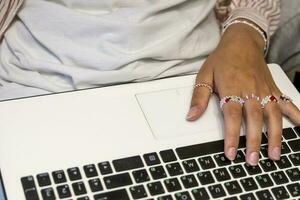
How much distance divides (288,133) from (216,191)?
0.16 meters

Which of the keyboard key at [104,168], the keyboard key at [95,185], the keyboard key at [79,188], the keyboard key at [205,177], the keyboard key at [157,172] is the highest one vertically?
the keyboard key at [79,188]

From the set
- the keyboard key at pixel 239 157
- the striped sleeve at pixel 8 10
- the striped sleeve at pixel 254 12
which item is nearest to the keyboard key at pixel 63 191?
the keyboard key at pixel 239 157

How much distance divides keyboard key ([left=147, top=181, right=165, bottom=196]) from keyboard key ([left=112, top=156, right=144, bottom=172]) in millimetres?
31

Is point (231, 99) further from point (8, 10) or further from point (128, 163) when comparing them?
point (8, 10)

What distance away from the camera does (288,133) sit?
70 centimetres

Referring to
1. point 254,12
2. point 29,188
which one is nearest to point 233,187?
point 29,188

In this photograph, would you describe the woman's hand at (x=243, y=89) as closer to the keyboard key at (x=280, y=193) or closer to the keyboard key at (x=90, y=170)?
the keyboard key at (x=280, y=193)

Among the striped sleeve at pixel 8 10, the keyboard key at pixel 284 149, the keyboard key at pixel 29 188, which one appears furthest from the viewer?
the striped sleeve at pixel 8 10

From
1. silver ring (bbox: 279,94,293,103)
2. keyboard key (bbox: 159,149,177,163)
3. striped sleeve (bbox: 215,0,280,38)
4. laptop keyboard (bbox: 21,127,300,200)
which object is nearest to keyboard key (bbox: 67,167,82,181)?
laptop keyboard (bbox: 21,127,300,200)

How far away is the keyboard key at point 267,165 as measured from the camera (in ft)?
2.11

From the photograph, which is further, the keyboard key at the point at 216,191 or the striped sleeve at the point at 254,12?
the striped sleeve at the point at 254,12

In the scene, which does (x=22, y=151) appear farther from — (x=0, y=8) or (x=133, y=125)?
(x=0, y=8)

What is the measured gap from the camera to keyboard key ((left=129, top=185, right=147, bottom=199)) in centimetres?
58

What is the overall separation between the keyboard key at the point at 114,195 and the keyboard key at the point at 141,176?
2 cm
